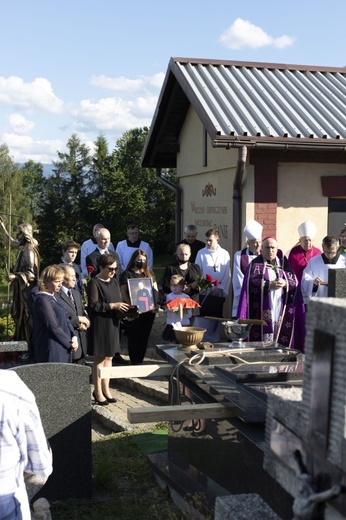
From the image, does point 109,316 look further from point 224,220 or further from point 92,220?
point 92,220

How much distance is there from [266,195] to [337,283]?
502 centimetres

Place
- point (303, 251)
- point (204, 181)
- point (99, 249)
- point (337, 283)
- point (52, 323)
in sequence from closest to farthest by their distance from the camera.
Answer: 1. point (337, 283)
2. point (52, 323)
3. point (303, 251)
4. point (99, 249)
5. point (204, 181)

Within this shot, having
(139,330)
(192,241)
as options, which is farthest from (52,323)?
(192,241)

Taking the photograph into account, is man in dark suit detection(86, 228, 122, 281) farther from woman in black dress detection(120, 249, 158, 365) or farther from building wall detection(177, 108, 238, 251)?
building wall detection(177, 108, 238, 251)

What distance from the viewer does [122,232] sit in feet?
109

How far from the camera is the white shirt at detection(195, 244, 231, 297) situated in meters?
9.52

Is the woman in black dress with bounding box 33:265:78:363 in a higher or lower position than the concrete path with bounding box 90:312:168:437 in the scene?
higher

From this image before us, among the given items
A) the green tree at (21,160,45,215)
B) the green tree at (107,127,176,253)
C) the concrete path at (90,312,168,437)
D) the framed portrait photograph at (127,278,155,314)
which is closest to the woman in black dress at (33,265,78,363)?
the concrete path at (90,312,168,437)

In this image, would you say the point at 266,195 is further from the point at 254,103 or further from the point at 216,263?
the point at 254,103

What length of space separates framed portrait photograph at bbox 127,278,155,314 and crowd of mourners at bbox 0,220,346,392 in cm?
1

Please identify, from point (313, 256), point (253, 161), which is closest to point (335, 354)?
point (313, 256)

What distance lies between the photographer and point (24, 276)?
9391 mm

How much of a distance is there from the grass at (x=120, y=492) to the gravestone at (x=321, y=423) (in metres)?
3.31

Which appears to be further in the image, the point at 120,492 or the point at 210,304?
the point at 210,304
